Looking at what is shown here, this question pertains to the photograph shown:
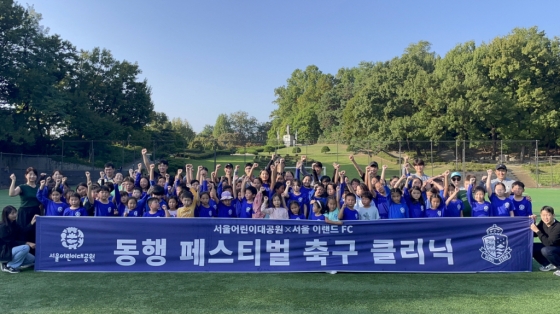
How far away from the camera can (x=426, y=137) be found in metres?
38.2

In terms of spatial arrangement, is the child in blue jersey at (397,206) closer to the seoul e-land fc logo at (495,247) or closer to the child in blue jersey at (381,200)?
the child in blue jersey at (381,200)

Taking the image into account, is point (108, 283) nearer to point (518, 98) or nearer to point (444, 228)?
point (444, 228)

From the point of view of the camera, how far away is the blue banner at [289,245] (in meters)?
6.27

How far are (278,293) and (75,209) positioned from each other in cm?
390

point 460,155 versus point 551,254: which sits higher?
point 460,155

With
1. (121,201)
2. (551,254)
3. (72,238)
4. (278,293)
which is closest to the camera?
(278,293)

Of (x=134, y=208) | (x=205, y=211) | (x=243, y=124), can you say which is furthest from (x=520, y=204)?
(x=243, y=124)

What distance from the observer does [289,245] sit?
20.7 ft

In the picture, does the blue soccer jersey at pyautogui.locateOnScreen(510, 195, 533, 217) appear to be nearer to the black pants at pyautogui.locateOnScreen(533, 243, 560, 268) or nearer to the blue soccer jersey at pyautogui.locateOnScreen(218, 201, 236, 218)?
the black pants at pyautogui.locateOnScreen(533, 243, 560, 268)

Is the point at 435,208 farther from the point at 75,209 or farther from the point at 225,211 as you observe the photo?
the point at 75,209

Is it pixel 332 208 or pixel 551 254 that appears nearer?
pixel 551 254

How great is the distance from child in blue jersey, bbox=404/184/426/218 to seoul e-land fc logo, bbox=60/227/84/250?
5.33m

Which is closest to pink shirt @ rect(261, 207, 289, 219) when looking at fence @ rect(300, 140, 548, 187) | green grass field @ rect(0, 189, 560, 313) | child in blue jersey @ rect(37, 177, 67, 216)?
green grass field @ rect(0, 189, 560, 313)

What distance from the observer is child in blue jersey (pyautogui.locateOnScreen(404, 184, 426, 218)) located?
6.85 metres
